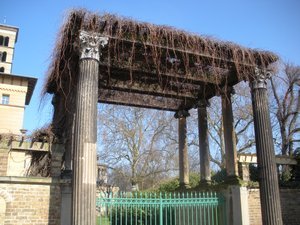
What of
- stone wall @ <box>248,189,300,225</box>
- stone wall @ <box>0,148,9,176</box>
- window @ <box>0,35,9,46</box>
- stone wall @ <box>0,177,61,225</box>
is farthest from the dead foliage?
window @ <box>0,35,9,46</box>

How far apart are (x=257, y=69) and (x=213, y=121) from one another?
44.9 ft

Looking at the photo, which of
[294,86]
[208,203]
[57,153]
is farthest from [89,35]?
[294,86]

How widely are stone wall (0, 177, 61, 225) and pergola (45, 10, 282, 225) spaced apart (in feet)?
3.08

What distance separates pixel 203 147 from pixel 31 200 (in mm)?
6286

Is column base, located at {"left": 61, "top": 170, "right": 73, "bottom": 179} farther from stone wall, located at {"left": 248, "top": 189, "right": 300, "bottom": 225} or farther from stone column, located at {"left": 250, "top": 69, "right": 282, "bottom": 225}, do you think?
stone wall, located at {"left": 248, "top": 189, "right": 300, "bottom": 225}

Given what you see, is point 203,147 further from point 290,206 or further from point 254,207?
point 290,206

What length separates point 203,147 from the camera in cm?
1242

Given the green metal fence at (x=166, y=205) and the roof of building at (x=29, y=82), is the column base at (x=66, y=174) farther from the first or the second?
the roof of building at (x=29, y=82)

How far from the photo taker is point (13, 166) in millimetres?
10312

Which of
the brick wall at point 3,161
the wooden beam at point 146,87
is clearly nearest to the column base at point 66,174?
the brick wall at point 3,161

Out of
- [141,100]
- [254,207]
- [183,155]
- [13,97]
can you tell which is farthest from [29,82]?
[254,207]

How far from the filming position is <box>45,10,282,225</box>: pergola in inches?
311

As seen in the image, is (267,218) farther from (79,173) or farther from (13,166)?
(13,166)

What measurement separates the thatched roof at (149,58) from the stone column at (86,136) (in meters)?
0.42
